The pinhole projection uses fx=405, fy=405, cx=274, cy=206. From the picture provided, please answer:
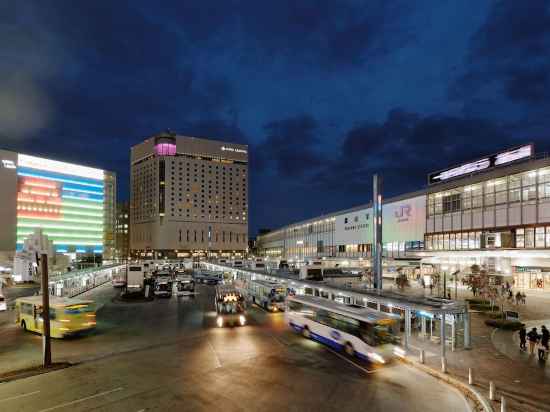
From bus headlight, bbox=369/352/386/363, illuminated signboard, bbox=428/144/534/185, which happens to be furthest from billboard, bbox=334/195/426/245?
bus headlight, bbox=369/352/386/363

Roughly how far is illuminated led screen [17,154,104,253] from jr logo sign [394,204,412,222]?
117339 millimetres

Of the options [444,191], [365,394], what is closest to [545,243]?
[444,191]

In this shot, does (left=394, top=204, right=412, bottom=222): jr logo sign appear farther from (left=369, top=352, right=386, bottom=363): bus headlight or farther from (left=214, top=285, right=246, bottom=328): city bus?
(left=369, top=352, right=386, bottom=363): bus headlight

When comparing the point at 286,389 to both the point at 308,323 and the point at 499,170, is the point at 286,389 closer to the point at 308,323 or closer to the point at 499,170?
the point at 308,323

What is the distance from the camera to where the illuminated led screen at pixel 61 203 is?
5655 inches

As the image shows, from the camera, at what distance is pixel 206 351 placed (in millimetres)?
22891

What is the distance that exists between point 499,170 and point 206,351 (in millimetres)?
51346

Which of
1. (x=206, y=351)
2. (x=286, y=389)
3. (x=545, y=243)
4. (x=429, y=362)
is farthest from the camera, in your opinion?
(x=545, y=243)

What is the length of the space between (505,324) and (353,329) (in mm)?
14357

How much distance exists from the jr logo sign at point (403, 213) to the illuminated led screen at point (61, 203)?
117 meters

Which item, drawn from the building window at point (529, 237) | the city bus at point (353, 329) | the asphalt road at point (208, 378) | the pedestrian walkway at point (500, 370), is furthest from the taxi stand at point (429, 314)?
the building window at point (529, 237)

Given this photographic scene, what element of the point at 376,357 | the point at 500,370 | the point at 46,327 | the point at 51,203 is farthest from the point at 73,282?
the point at 51,203

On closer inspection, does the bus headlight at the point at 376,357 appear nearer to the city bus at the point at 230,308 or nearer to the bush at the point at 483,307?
the city bus at the point at 230,308

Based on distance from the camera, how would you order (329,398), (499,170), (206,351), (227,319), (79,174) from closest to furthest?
1. (329,398)
2. (206,351)
3. (227,319)
4. (499,170)
5. (79,174)
